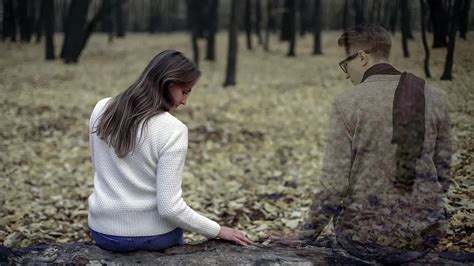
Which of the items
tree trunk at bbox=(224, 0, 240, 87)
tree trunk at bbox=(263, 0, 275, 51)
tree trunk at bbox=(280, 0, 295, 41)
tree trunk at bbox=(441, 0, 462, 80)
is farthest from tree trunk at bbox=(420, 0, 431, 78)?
tree trunk at bbox=(280, 0, 295, 41)

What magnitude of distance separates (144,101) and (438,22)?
181 centimetres

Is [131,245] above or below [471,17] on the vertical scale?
below

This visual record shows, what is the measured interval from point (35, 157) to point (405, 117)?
17.7ft

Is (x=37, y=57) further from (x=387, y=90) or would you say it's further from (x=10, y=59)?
(x=387, y=90)

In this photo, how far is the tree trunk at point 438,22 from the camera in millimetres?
2993

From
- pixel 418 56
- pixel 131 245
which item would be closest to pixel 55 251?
pixel 131 245

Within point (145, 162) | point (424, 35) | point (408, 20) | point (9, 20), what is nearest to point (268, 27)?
point (9, 20)

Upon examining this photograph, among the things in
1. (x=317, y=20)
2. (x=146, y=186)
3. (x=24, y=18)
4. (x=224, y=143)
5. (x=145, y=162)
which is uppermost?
(x=317, y=20)

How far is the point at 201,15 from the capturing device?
22.5m

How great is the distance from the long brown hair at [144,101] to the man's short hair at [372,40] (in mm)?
753

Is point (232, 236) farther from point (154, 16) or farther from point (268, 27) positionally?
point (154, 16)

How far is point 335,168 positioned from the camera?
2.35 m

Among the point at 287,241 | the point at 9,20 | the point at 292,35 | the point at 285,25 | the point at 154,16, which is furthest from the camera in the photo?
the point at 154,16

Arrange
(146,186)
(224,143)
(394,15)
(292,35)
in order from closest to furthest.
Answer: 1. (146,186)
2. (394,15)
3. (224,143)
4. (292,35)
